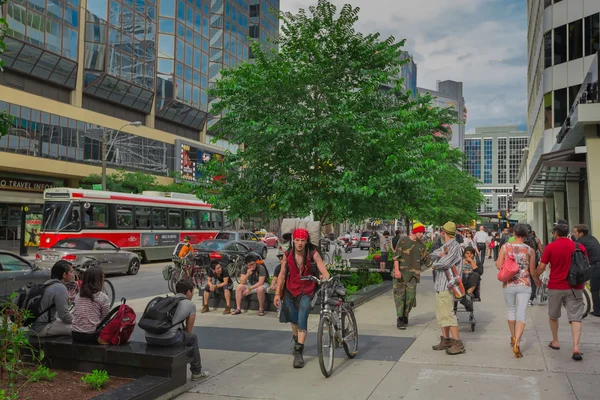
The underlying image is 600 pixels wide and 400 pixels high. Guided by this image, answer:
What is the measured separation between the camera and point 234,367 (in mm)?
7188

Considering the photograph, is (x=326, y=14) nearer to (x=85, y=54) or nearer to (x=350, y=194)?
(x=350, y=194)

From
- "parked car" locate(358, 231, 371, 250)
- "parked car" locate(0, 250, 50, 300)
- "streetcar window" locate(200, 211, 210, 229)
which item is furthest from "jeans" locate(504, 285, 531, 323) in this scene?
"parked car" locate(358, 231, 371, 250)

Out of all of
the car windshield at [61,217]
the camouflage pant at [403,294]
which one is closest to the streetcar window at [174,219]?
the car windshield at [61,217]

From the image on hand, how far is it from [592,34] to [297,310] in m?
25.3

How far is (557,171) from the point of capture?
2252 centimetres

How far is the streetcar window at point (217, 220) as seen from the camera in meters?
33.4

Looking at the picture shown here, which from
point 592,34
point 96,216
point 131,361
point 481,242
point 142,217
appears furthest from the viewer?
point 142,217

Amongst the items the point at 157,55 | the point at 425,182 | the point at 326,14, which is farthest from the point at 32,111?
the point at 425,182

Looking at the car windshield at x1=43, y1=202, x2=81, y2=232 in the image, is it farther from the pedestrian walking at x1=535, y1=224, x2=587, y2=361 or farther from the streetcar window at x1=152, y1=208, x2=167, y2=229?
the pedestrian walking at x1=535, y1=224, x2=587, y2=361

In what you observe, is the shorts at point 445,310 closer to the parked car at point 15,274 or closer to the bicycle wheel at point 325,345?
the bicycle wheel at point 325,345

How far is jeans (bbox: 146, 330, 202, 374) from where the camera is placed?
614 centimetres

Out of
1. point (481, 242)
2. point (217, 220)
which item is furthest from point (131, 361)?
point (217, 220)

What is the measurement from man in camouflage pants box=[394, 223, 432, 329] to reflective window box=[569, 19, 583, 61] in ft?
73.2

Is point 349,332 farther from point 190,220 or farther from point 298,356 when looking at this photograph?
point 190,220
